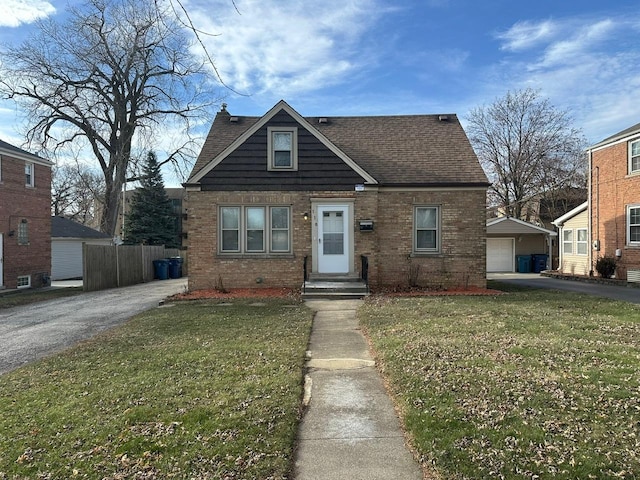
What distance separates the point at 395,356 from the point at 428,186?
8966 mm

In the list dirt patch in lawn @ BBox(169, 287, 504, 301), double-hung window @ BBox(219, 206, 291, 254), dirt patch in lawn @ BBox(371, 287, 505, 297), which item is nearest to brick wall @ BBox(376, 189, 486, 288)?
dirt patch in lawn @ BBox(371, 287, 505, 297)

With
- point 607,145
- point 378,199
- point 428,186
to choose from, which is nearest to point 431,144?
point 428,186

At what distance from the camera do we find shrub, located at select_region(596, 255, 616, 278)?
1753 cm

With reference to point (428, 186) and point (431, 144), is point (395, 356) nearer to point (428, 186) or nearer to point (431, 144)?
point (428, 186)

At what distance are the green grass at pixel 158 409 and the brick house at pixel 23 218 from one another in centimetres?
1421

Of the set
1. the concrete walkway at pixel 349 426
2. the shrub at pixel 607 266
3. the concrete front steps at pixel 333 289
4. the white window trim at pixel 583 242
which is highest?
the white window trim at pixel 583 242

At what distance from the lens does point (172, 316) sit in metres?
9.58

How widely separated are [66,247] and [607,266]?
28.5 m

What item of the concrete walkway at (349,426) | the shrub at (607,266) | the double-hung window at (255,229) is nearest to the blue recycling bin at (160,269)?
the double-hung window at (255,229)

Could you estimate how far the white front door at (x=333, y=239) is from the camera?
44.5 feet

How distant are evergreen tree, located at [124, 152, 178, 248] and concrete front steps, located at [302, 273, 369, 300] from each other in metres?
27.7

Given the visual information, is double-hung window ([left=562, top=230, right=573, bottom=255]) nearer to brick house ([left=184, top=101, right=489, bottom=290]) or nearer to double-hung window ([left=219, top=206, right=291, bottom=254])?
brick house ([left=184, top=101, right=489, bottom=290])

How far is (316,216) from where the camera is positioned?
1355cm

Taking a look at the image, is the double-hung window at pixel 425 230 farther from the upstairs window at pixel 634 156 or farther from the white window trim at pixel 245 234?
the upstairs window at pixel 634 156
